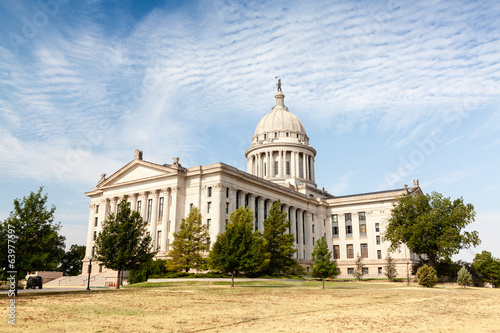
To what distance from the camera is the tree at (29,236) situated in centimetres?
2725

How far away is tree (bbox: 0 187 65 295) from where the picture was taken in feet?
89.4

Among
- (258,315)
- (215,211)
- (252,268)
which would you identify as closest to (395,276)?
(215,211)

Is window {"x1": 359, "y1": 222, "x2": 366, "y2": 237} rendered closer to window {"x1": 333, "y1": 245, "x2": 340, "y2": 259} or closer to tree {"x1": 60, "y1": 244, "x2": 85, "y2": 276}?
window {"x1": 333, "y1": 245, "x2": 340, "y2": 259}

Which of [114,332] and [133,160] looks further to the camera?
[133,160]

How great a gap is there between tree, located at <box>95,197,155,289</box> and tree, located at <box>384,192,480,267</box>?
41.6 m

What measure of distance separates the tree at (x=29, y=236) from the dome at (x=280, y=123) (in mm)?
73851

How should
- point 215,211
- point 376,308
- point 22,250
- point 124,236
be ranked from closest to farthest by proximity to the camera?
point 376,308
point 22,250
point 124,236
point 215,211

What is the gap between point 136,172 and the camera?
70625 mm

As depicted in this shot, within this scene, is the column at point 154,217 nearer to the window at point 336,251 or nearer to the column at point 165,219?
the column at point 165,219

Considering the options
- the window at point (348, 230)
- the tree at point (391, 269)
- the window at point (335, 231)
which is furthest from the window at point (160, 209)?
the window at point (348, 230)

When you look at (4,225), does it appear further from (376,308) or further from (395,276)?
(395,276)

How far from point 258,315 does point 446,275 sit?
7281 centimetres

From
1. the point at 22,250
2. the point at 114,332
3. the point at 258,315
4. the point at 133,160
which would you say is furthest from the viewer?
the point at 133,160

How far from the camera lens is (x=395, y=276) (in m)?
74.5
